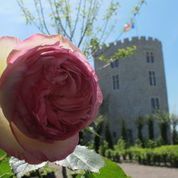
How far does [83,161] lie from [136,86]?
28903 millimetres

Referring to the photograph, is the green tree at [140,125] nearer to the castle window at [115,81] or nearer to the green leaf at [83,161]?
the castle window at [115,81]

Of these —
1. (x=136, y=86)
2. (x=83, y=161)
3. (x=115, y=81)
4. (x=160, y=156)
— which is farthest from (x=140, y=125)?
(x=83, y=161)

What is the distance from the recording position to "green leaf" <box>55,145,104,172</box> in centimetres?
45

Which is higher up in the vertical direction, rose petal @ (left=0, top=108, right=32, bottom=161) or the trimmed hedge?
the trimmed hedge

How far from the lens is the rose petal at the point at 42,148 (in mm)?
282

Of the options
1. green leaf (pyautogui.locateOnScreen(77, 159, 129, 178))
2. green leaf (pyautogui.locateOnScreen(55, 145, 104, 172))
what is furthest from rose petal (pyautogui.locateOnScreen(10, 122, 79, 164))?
green leaf (pyautogui.locateOnScreen(77, 159, 129, 178))

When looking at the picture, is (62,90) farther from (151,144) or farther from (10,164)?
(151,144)

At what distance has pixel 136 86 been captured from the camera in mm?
29219

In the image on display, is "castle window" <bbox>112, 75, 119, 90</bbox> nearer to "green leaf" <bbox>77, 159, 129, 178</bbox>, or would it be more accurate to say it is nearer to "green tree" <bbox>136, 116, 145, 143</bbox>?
"green tree" <bbox>136, 116, 145, 143</bbox>

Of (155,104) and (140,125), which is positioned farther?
(155,104)

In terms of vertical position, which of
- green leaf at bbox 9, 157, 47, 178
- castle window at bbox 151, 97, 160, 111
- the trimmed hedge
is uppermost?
castle window at bbox 151, 97, 160, 111

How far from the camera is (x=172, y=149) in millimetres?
15664

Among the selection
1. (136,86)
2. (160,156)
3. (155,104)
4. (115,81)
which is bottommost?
(160,156)

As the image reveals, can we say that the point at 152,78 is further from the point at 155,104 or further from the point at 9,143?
the point at 9,143
